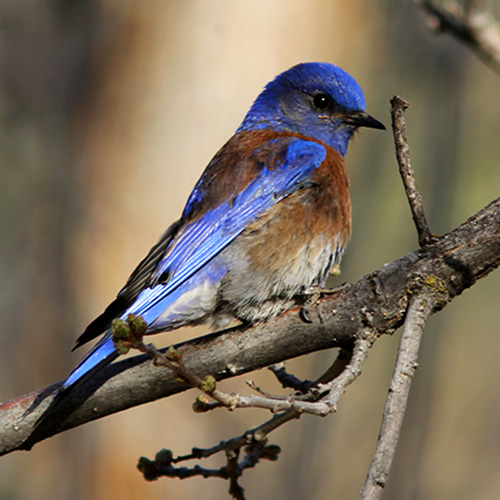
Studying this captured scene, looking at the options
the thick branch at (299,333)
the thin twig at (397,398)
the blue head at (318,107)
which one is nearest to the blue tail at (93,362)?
the thick branch at (299,333)

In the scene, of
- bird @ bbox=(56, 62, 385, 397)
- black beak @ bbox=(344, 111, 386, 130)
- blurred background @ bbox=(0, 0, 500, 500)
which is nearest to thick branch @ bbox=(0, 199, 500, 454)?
bird @ bbox=(56, 62, 385, 397)

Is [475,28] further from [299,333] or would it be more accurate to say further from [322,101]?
[299,333]

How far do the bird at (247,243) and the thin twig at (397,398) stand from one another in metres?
0.89

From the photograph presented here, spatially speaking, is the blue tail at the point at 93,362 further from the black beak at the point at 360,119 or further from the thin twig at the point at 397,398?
the black beak at the point at 360,119

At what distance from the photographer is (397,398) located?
6.50 feet

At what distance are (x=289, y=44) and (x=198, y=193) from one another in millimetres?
2347

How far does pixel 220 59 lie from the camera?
Result: 5129mm

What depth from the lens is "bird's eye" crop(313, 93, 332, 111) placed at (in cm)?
386

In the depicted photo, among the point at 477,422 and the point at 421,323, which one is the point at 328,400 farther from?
the point at 477,422

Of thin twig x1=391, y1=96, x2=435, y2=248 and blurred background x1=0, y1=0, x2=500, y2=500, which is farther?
blurred background x1=0, y1=0, x2=500, y2=500

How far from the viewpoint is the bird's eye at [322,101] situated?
386 centimetres

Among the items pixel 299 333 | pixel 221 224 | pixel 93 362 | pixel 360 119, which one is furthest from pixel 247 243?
pixel 360 119

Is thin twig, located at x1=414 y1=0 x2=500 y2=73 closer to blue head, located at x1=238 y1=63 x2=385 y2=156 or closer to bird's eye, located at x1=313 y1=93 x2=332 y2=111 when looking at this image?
blue head, located at x1=238 y1=63 x2=385 y2=156

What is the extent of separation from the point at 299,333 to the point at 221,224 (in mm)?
827
